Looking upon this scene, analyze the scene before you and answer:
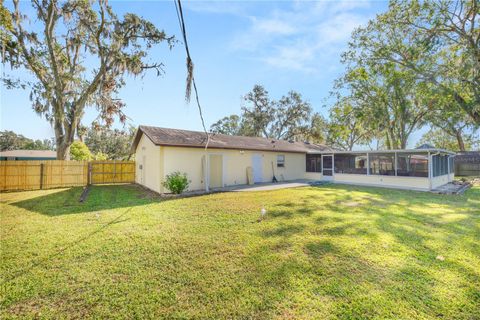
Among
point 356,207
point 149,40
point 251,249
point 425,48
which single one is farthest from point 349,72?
point 251,249

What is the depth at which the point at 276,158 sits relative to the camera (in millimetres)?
15336

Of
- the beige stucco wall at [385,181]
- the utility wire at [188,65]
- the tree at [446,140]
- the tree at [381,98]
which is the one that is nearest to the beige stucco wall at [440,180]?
the beige stucco wall at [385,181]

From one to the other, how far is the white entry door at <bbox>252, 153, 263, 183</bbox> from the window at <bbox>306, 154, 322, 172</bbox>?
4988 mm

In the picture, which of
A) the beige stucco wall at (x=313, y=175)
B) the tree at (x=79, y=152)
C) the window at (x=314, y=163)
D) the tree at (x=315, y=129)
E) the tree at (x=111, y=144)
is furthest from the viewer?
the tree at (x=111, y=144)

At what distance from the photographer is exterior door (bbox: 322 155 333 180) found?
1560 centimetres

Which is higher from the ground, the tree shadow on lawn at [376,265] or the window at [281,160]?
the window at [281,160]

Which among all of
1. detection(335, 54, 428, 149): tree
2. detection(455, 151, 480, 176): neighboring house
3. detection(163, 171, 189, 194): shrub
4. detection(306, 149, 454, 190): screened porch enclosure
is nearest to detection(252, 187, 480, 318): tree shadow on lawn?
detection(163, 171, 189, 194): shrub

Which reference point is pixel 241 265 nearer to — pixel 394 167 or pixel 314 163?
pixel 394 167

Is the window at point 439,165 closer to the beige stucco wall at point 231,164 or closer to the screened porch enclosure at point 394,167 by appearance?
the screened porch enclosure at point 394,167

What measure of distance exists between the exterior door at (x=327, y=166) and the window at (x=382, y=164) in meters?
2.67

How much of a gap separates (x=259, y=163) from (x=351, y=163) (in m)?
6.35

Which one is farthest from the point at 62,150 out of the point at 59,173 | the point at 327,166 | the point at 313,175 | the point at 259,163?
the point at 327,166

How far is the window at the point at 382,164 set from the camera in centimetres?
1302

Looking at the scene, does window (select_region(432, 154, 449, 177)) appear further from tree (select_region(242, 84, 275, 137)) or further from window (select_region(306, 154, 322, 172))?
tree (select_region(242, 84, 275, 137))
